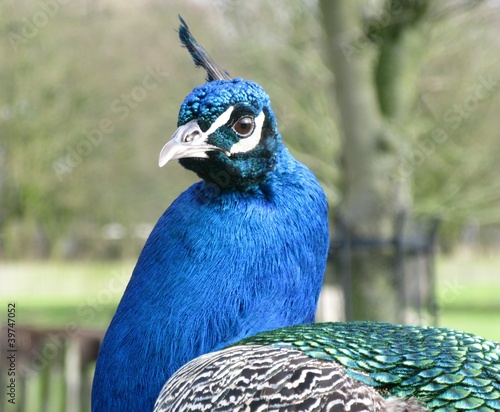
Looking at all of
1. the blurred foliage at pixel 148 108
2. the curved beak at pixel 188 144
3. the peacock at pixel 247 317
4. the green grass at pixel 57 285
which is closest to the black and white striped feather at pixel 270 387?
the peacock at pixel 247 317

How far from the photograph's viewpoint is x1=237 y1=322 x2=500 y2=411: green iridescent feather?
Answer: 1369mm

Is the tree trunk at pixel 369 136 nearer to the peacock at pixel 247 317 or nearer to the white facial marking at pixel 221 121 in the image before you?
the peacock at pixel 247 317

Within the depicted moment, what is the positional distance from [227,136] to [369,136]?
374cm

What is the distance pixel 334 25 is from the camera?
5.45m

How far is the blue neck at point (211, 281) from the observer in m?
1.69

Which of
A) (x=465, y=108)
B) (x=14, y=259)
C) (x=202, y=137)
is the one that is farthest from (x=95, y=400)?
(x=14, y=259)

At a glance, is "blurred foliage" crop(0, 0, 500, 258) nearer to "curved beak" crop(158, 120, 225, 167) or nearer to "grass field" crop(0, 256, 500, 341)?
"grass field" crop(0, 256, 500, 341)

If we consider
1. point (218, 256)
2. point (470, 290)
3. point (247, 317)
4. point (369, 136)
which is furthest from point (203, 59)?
point (470, 290)

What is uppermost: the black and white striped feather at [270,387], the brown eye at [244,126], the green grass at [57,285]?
the green grass at [57,285]

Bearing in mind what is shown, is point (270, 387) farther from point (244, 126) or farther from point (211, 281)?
point (244, 126)

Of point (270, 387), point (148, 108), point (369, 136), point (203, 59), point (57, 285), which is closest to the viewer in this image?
point (270, 387)

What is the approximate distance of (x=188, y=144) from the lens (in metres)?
1.71

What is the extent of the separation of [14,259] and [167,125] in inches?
249

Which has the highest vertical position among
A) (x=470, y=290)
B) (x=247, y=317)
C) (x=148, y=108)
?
(x=148, y=108)
